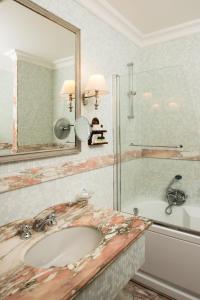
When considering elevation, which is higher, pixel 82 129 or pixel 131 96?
pixel 131 96

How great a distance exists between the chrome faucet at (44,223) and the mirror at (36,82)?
383 mm

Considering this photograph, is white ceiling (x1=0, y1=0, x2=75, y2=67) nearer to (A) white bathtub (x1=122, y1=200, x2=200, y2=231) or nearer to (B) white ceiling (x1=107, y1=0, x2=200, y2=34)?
(B) white ceiling (x1=107, y1=0, x2=200, y2=34)

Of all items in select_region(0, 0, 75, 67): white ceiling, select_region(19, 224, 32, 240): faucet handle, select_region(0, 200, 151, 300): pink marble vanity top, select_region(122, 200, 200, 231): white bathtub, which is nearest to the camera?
select_region(0, 200, 151, 300): pink marble vanity top

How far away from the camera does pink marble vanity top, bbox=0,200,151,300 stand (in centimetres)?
74

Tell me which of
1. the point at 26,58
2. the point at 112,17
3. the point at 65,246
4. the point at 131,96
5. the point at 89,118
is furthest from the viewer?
the point at 131,96

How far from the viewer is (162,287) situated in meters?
1.78

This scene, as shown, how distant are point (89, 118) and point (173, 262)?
1.36m

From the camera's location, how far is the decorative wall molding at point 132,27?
1.86m

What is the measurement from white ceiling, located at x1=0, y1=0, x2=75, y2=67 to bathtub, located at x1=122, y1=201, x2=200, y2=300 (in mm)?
1620

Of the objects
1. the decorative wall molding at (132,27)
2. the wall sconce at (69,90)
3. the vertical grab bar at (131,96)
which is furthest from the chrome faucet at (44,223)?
the decorative wall molding at (132,27)

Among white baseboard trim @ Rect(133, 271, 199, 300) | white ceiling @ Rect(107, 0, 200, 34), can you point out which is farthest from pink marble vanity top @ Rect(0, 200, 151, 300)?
white ceiling @ Rect(107, 0, 200, 34)

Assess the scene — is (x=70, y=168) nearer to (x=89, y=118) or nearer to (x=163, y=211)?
(x=89, y=118)

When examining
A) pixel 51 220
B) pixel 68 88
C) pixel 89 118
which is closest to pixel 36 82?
pixel 68 88

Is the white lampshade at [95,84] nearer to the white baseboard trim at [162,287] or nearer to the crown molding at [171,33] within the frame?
the crown molding at [171,33]
